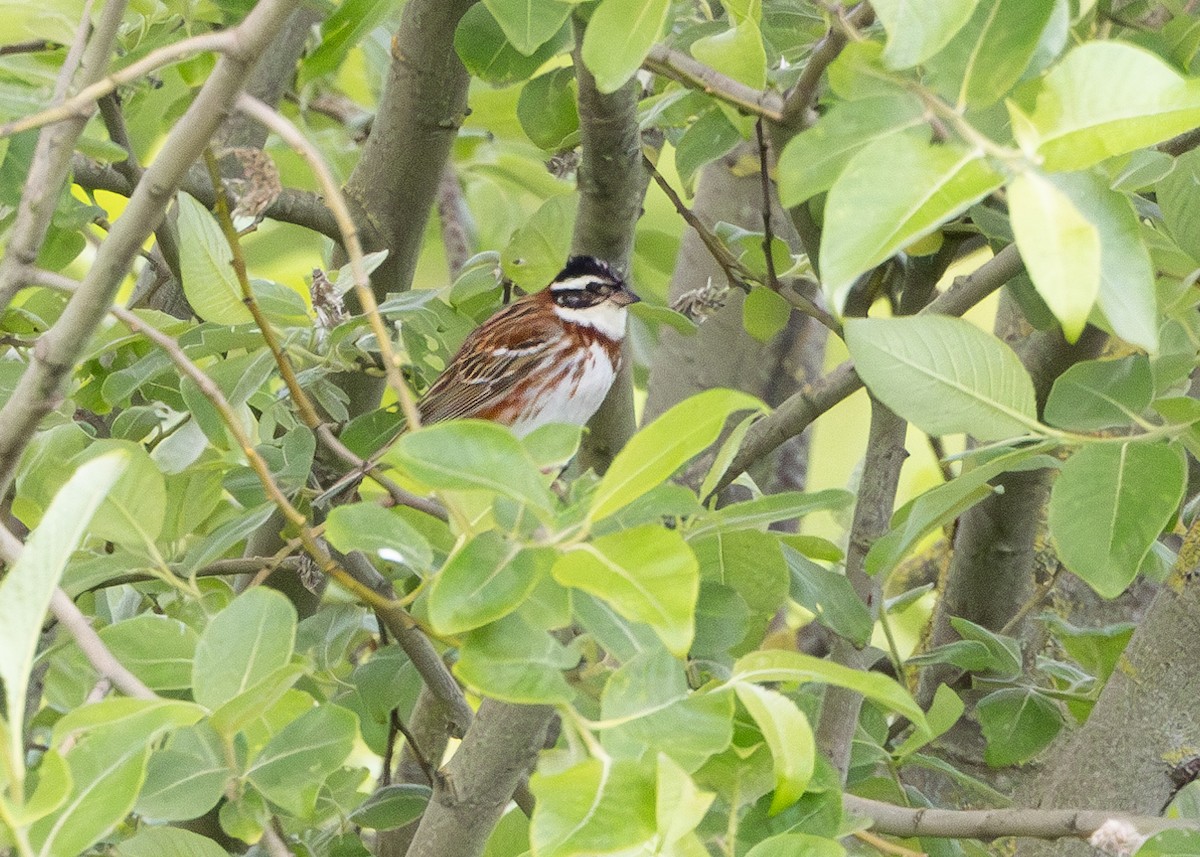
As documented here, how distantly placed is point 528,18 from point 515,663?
0.61 meters

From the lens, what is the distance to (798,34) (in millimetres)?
1689

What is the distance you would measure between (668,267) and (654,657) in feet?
6.93

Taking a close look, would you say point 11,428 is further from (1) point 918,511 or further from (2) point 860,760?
(2) point 860,760

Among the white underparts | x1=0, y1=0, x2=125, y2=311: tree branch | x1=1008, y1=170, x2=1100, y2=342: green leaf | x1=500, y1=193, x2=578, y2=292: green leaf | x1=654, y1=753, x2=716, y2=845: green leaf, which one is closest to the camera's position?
x1=1008, y1=170, x2=1100, y2=342: green leaf

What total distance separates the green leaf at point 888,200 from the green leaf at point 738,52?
52 cm

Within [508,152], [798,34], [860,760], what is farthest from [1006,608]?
[508,152]

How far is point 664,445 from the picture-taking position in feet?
2.48

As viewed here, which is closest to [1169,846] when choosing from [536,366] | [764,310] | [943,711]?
[943,711]

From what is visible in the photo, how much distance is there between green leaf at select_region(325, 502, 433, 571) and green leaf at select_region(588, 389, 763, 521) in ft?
0.58

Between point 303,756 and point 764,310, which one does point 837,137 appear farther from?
point 764,310

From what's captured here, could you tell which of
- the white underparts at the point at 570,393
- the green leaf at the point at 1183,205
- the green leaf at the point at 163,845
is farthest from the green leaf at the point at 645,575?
the white underparts at the point at 570,393

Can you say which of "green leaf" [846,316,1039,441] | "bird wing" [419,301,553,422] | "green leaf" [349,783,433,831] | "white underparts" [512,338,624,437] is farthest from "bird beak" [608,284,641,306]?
"green leaf" [846,316,1039,441]

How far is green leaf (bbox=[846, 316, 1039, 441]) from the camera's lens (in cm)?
97

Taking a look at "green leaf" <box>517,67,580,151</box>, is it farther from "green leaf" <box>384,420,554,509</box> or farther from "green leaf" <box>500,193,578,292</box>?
"green leaf" <box>384,420,554,509</box>
